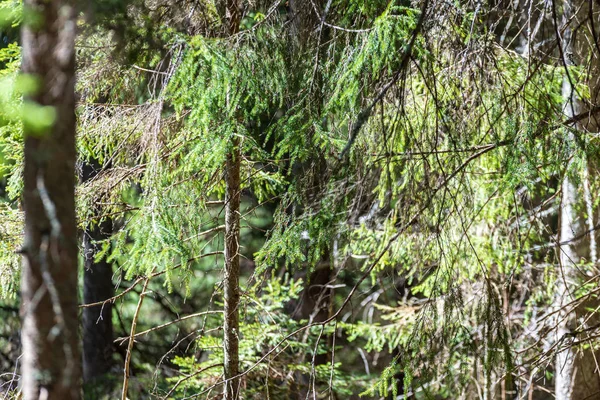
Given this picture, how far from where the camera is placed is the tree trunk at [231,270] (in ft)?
18.1

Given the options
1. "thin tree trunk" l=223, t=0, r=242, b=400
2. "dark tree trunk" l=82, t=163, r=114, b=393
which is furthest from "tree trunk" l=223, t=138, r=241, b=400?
"dark tree trunk" l=82, t=163, r=114, b=393

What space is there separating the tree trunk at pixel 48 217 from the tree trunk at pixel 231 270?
10.1 feet

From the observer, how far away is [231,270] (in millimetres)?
5711

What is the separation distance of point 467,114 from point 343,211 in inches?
46.9

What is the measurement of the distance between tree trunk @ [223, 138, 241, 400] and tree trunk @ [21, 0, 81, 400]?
3.06 meters

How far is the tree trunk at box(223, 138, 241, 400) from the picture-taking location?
5512 millimetres

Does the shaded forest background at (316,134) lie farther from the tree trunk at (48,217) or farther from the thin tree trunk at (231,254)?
the tree trunk at (48,217)

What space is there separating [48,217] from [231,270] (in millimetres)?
3461

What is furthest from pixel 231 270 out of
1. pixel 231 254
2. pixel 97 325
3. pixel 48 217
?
pixel 97 325

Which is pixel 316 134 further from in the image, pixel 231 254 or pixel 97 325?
pixel 97 325

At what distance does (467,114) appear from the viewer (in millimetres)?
5000

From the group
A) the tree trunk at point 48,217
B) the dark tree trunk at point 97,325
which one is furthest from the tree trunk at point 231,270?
the dark tree trunk at point 97,325

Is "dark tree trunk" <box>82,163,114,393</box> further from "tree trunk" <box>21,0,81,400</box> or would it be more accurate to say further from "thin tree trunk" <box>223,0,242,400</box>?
"tree trunk" <box>21,0,81,400</box>

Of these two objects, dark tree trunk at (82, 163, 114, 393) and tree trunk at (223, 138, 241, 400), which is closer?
tree trunk at (223, 138, 241, 400)
